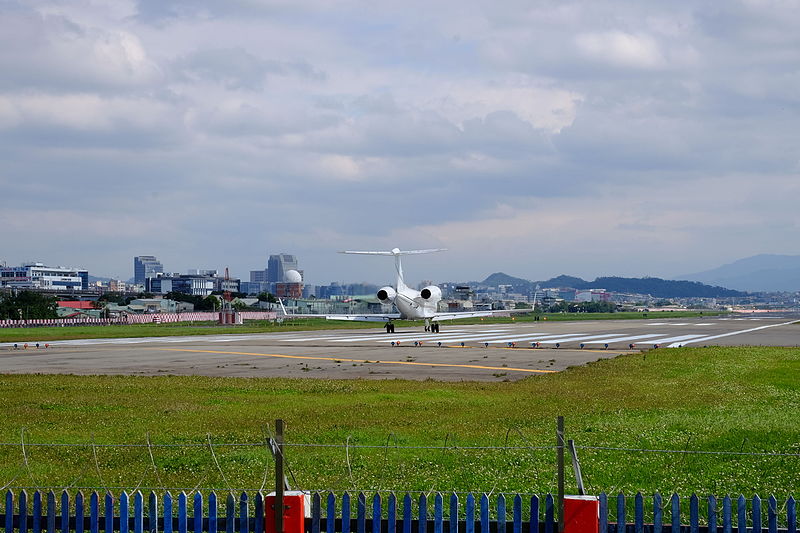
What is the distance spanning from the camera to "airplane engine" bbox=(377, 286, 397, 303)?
73.1 m

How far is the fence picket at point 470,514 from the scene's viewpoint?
809 cm

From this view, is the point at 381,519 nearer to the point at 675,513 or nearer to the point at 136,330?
the point at 675,513

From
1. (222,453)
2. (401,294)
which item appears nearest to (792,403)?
(222,453)

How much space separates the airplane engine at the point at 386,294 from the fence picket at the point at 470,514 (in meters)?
64.9

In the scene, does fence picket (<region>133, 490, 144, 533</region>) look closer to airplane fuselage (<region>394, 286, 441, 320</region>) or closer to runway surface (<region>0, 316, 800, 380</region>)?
runway surface (<region>0, 316, 800, 380</region>)

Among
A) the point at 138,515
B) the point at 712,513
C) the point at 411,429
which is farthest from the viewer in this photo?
the point at 411,429

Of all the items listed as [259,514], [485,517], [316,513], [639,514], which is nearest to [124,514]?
[259,514]

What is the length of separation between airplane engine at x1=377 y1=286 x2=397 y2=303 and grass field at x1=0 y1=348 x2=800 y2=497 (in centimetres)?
4387

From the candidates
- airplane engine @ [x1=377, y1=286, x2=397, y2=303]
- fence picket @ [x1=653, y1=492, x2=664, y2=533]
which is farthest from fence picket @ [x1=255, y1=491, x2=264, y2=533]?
airplane engine @ [x1=377, y1=286, x2=397, y2=303]

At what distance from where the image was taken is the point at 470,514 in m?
8.16

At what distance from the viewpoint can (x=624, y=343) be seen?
54.4 m

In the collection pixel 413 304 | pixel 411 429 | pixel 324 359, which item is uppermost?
pixel 413 304

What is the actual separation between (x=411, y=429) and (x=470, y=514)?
29.6ft

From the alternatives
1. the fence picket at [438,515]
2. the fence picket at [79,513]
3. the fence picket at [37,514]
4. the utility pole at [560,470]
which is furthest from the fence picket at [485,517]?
the fence picket at [37,514]
